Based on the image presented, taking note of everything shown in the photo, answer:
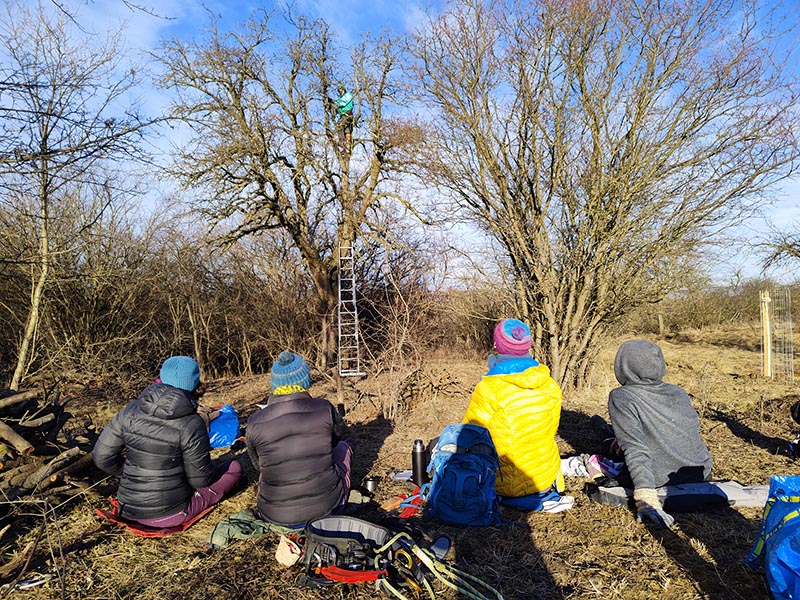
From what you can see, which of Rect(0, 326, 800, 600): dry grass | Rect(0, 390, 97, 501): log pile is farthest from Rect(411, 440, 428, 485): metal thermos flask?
Rect(0, 390, 97, 501): log pile

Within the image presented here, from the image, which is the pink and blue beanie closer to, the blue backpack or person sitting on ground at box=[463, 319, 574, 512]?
person sitting on ground at box=[463, 319, 574, 512]

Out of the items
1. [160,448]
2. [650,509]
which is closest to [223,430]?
[160,448]

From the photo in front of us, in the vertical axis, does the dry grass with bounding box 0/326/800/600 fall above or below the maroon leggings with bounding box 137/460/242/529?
below

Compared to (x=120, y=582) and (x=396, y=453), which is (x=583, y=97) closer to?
(x=396, y=453)

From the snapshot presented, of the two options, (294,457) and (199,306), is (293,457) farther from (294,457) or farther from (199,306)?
(199,306)

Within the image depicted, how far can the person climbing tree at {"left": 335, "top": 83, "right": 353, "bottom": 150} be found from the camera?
11992mm

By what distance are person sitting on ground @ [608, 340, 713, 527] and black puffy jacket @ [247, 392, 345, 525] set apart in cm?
197

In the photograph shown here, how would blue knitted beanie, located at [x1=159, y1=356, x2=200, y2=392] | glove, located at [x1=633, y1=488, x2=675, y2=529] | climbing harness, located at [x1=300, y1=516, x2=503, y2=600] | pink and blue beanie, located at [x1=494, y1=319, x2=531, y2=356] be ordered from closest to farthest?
climbing harness, located at [x1=300, y1=516, x2=503, y2=600]
glove, located at [x1=633, y1=488, x2=675, y2=529]
blue knitted beanie, located at [x1=159, y1=356, x2=200, y2=392]
pink and blue beanie, located at [x1=494, y1=319, x2=531, y2=356]

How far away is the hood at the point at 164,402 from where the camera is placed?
323 cm

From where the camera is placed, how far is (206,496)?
11.7 ft

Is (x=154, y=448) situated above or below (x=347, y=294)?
below

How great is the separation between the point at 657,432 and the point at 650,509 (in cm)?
49

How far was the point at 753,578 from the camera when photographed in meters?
2.52

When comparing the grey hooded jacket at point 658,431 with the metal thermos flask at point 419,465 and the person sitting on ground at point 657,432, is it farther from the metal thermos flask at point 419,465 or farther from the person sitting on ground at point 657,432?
the metal thermos flask at point 419,465
